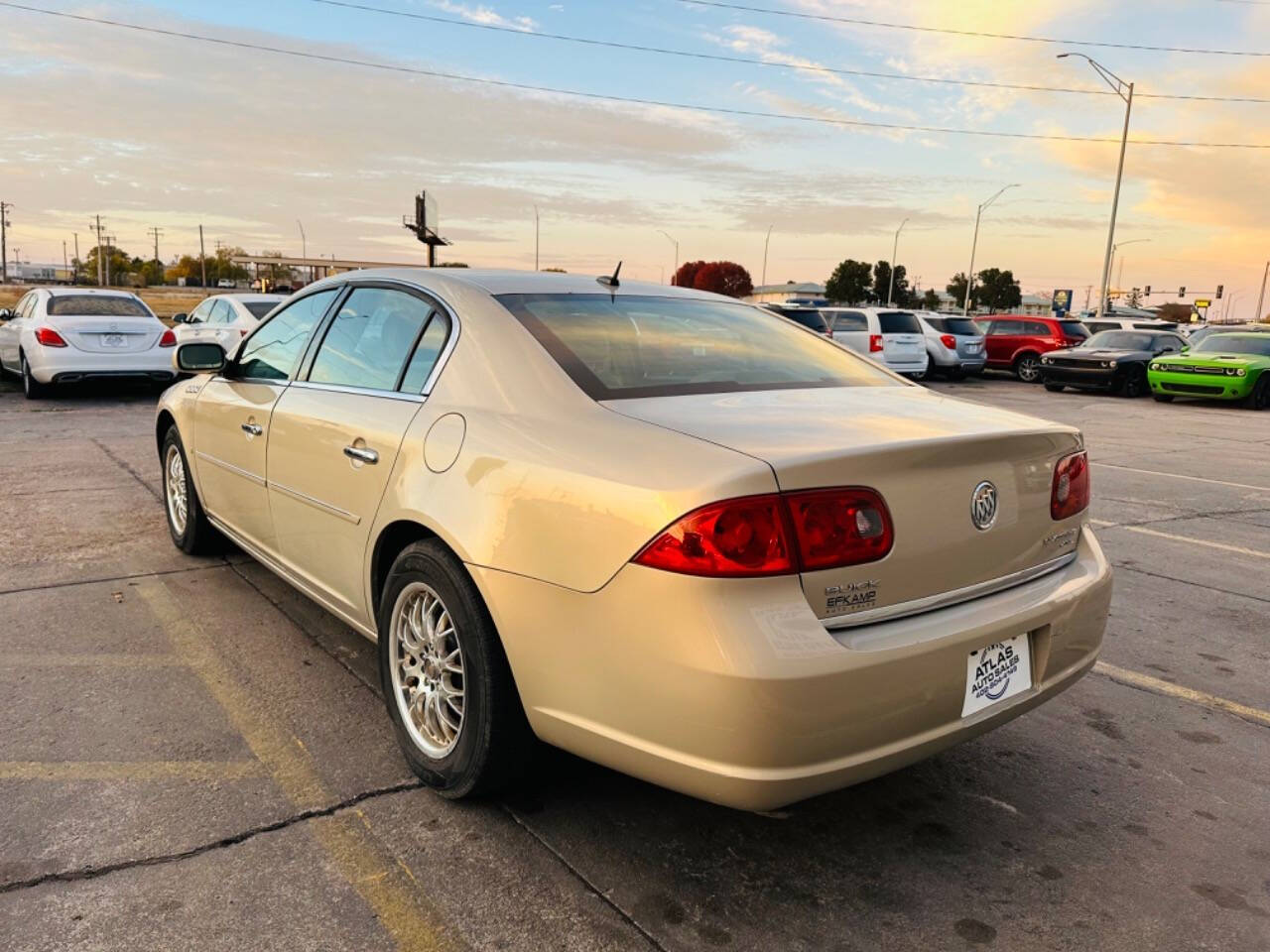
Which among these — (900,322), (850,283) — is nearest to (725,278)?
(850,283)

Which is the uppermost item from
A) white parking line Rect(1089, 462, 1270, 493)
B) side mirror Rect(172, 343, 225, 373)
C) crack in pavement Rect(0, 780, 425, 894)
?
side mirror Rect(172, 343, 225, 373)

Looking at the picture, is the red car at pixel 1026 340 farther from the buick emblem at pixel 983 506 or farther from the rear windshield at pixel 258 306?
the buick emblem at pixel 983 506

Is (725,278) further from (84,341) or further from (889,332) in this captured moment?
(84,341)

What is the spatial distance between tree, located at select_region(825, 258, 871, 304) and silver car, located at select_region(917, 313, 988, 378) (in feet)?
294

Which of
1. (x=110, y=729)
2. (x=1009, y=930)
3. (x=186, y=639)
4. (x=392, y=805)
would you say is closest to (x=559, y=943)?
(x=392, y=805)

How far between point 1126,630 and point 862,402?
253cm

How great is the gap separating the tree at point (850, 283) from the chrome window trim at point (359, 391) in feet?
365

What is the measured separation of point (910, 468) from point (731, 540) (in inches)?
20.9

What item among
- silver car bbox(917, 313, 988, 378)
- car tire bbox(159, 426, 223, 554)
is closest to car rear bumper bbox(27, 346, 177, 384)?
car tire bbox(159, 426, 223, 554)

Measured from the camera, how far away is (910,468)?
2.30 m

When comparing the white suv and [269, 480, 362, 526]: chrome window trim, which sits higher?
the white suv

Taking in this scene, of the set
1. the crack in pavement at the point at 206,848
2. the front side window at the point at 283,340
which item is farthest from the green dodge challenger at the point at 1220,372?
the crack in pavement at the point at 206,848

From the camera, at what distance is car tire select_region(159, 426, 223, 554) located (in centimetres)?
500

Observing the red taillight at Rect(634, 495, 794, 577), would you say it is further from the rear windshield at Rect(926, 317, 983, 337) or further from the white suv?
the rear windshield at Rect(926, 317, 983, 337)
